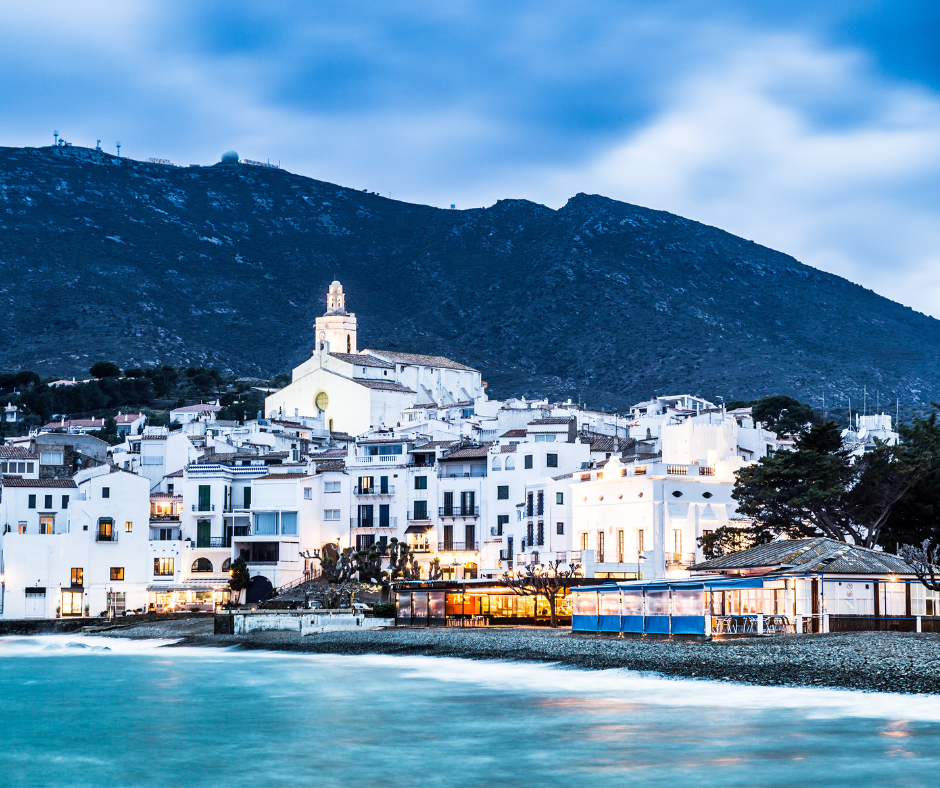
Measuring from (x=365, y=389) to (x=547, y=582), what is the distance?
5890 cm

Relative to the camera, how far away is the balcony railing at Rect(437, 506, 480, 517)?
69562mm

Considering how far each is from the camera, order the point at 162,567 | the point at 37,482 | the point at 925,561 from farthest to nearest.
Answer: the point at 162,567 → the point at 37,482 → the point at 925,561

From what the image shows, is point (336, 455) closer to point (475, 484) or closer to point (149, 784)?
point (475, 484)

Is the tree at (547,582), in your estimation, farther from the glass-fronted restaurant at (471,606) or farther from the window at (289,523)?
the window at (289,523)

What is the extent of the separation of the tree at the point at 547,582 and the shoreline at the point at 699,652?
2.11 metres

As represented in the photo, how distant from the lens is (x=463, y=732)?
30750 mm

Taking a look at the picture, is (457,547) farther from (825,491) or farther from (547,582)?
(825,491)

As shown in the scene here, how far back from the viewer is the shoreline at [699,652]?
31.2m

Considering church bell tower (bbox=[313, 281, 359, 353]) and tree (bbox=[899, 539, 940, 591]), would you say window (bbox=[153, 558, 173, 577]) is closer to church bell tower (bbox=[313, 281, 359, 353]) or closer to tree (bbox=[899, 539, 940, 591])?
tree (bbox=[899, 539, 940, 591])

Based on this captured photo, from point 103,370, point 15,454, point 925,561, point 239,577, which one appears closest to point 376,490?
point 239,577

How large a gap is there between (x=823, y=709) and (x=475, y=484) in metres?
41.1

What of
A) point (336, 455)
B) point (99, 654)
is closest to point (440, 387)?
point (336, 455)

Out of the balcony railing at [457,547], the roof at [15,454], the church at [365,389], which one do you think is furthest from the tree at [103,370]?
the balcony railing at [457,547]

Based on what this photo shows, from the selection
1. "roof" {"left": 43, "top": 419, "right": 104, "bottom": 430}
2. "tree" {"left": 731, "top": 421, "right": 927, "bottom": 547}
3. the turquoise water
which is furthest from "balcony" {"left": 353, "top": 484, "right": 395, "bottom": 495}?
"roof" {"left": 43, "top": 419, "right": 104, "bottom": 430}
